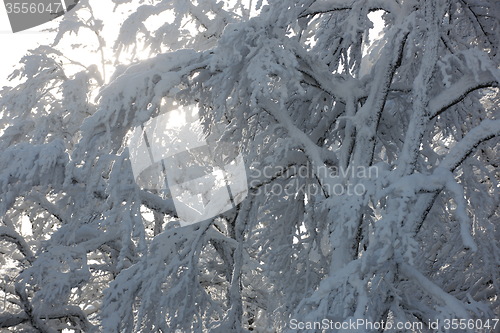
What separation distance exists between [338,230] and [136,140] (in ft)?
6.58

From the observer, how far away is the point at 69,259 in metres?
7.04

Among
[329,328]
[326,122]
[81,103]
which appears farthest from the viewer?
[81,103]

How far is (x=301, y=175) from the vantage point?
6887 mm

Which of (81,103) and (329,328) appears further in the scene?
(81,103)

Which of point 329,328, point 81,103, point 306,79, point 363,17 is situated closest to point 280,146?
point 306,79

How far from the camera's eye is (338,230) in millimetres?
4613

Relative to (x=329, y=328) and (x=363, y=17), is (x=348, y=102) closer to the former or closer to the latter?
(x=363, y=17)

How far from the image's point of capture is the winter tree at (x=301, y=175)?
15.0 ft

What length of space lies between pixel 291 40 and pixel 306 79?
0.61m

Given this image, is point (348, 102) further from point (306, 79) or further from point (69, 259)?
point (69, 259)

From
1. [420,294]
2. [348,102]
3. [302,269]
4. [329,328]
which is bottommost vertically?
[329,328]

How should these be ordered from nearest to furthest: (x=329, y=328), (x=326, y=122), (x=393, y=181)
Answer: (x=329, y=328), (x=393, y=181), (x=326, y=122)

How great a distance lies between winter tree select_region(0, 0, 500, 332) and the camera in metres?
4.58

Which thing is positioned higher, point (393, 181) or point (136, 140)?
point (136, 140)
